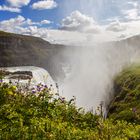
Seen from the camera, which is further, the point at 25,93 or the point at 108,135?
the point at 25,93

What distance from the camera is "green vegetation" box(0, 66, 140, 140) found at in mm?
9742

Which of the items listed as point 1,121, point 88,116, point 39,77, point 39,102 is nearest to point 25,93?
point 39,102

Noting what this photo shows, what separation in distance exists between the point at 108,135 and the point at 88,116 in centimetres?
292

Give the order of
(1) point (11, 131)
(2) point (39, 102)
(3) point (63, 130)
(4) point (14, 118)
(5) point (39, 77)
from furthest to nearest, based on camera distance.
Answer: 1. (5) point (39, 77)
2. (2) point (39, 102)
3. (4) point (14, 118)
4. (3) point (63, 130)
5. (1) point (11, 131)

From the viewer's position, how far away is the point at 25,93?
13.8 meters

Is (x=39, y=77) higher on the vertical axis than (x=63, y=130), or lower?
higher

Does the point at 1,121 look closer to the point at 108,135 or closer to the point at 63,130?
the point at 63,130

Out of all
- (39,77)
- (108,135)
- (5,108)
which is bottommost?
(108,135)

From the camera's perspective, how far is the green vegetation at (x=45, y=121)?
9.74 m

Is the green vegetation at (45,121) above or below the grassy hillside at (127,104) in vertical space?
below

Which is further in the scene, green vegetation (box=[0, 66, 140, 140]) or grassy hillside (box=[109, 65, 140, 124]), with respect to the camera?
grassy hillside (box=[109, 65, 140, 124])

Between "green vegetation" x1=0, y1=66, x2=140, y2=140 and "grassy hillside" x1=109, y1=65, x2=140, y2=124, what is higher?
"grassy hillside" x1=109, y1=65, x2=140, y2=124

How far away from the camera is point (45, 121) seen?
1074 centimetres

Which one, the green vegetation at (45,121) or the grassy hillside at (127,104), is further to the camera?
the grassy hillside at (127,104)
